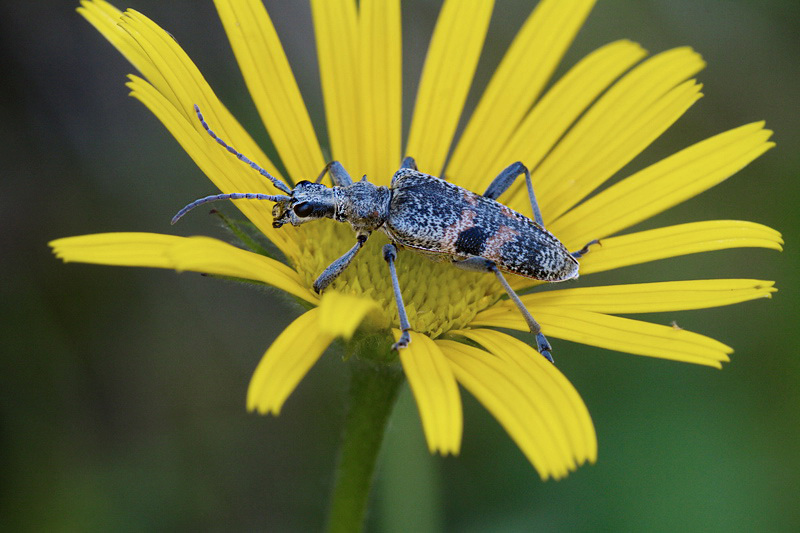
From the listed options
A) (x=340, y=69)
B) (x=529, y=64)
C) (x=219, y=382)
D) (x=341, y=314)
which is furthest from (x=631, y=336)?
(x=219, y=382)

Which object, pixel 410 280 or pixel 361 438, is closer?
pixel 361 438

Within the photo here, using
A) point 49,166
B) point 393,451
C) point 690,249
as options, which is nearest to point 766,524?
point 690,249

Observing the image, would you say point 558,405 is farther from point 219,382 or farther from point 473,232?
point 219,382

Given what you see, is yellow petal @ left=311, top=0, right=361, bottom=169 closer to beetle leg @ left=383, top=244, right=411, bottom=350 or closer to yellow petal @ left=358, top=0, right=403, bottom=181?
yellow petal @ left=358, top=0, right=403, bottom=181

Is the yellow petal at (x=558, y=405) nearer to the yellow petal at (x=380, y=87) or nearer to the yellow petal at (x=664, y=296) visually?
the yellow petal at (x=664, y=296)

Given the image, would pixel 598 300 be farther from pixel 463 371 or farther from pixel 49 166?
pixel 49 166

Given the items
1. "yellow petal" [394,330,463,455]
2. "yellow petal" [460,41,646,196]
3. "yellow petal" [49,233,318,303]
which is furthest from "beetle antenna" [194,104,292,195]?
"yellow petal" [460,41,646,196]

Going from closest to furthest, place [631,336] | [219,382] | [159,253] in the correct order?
[159,253] → [631,336] → [219,382]

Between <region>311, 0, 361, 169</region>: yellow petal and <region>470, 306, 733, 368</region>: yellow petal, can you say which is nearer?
<region>470, 306, 733, 368</region>: yellow petal
